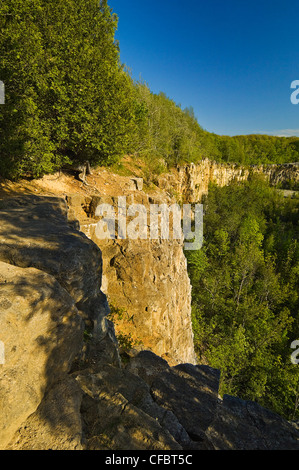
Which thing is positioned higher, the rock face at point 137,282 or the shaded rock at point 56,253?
the shaded rock at point 56,253

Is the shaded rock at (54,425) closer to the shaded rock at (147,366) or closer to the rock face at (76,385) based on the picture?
the rock face at (76,385)

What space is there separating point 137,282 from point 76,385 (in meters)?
7.68

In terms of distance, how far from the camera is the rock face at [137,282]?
1023 centimetres

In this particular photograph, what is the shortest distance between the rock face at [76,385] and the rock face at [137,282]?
4694mm

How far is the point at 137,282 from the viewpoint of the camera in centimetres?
1105

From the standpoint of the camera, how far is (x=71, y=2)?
10000mm

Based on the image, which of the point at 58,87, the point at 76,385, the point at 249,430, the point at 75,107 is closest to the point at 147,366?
the point at 249,430

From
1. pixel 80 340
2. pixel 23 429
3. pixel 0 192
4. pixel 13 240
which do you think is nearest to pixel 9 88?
pixel 0 192

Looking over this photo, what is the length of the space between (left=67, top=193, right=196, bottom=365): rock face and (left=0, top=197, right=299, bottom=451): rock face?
4694 millimetres

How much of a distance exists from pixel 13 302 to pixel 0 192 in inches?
310

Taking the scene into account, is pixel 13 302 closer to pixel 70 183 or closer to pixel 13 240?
pixel 13 240

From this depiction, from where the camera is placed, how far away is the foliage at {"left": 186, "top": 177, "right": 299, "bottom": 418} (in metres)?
23.5
